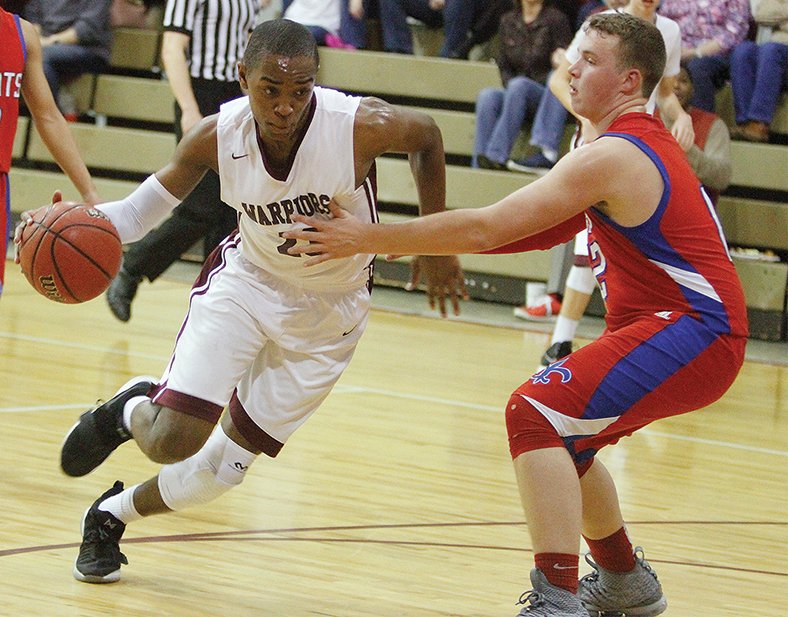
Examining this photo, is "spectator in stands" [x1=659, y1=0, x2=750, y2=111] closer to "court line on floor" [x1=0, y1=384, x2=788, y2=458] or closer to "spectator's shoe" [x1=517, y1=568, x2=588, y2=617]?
"court line on floor" [x1=0, y1=384, x2=788, y2=458]

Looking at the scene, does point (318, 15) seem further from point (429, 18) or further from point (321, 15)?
point (429, 18)

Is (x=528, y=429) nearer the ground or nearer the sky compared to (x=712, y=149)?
nearer the sky

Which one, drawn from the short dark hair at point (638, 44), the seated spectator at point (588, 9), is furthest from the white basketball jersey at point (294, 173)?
the seated spectator at point (588, 9)

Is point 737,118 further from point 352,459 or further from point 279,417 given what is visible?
point 279,417

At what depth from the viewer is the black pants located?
23.7ft

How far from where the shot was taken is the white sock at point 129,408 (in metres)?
3.69

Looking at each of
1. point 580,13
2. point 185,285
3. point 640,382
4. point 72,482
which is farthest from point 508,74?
point 640,382

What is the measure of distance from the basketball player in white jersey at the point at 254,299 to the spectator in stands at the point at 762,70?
6030 mm

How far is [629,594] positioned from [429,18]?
25.9ft

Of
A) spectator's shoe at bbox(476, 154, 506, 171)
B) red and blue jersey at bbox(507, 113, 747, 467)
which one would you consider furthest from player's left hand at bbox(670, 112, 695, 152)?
red and blue jersey at bbox(507, 113, 747, 467)

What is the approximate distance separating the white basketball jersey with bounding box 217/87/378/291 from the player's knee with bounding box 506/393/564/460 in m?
0.80

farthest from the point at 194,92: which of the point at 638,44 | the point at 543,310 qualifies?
the point at 638,44

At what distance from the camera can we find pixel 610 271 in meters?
3.30

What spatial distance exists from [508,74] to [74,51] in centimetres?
367
